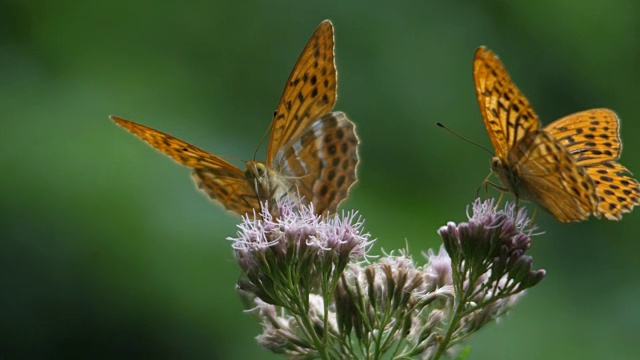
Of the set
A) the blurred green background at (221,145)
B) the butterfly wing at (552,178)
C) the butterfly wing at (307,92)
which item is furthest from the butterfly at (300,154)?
the blurred green background at (221,145)

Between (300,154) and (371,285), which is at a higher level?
(300,154)

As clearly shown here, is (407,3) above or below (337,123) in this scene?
above

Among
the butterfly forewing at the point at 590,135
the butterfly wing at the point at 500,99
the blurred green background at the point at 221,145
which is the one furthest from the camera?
the blurred green background at the point at 221,145

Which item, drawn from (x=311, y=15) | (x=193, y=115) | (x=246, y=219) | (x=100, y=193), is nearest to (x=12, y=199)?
(x=100, y=193)

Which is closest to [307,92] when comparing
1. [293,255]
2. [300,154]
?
[300,154]

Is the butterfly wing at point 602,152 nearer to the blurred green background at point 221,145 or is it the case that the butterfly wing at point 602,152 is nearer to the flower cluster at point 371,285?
the flower cluster at point 371,285

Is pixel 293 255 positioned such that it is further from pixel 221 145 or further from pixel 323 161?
pixel 221 145

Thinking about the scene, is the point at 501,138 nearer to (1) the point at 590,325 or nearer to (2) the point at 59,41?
(1) the point at 590,325
